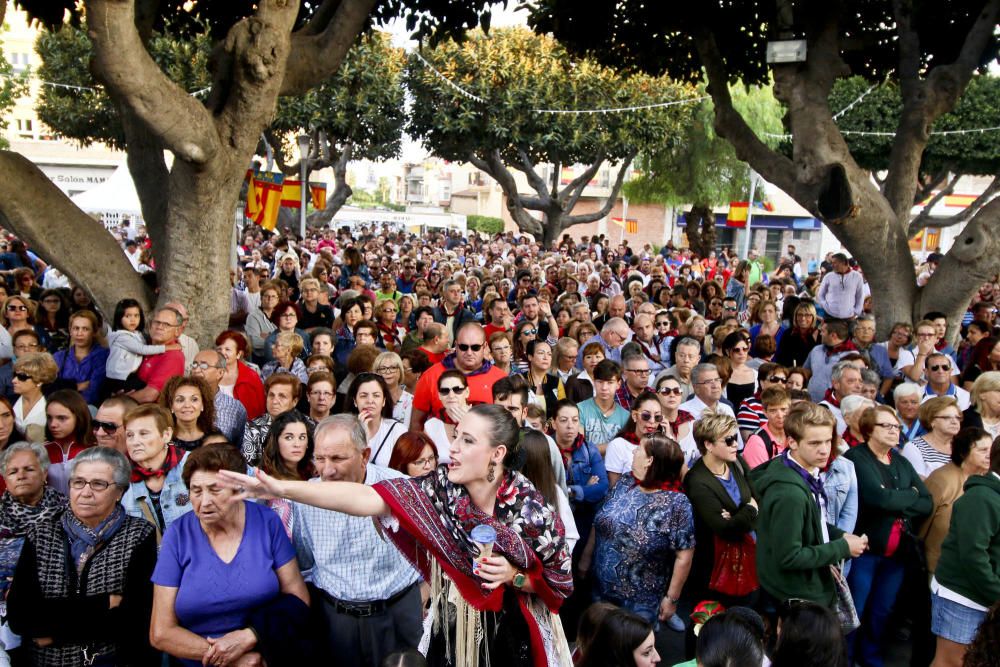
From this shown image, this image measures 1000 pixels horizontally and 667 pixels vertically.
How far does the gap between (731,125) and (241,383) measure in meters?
7.14

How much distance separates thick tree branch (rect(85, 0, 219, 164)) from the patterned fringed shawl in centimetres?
467

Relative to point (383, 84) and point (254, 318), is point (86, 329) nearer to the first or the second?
point (254, 318)

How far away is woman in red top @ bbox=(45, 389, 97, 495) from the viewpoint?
4.63 m

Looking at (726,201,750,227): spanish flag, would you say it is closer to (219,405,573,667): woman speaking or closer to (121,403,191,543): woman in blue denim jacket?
(121,403,191,543): woman in blue denim jacket

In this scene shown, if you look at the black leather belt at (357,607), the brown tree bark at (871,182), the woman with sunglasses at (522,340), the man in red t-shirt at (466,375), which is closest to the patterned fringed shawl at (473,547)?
the black leather belt at (357,607)

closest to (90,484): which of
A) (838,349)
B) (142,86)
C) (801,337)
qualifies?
(142,86)

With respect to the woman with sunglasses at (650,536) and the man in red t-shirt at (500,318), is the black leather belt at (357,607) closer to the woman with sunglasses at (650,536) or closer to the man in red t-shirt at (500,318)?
the woman with sunglasses at (650,536)

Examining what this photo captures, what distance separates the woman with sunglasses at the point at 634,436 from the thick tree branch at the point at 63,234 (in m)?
4.68

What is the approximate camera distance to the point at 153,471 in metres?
4.18

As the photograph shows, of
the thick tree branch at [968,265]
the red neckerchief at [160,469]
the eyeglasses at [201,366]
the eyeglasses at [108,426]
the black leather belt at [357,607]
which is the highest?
the thick tree branch at [968,265]

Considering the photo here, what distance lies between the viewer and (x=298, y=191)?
15438mm

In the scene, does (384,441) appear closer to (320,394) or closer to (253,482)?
(320,394)

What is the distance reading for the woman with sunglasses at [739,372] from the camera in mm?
6977

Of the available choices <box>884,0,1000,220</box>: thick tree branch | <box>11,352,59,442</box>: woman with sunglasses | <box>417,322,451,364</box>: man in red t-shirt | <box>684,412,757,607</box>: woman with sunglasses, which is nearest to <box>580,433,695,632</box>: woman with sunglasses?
<box>684,412,757,607</box>: woman with sunglasses
